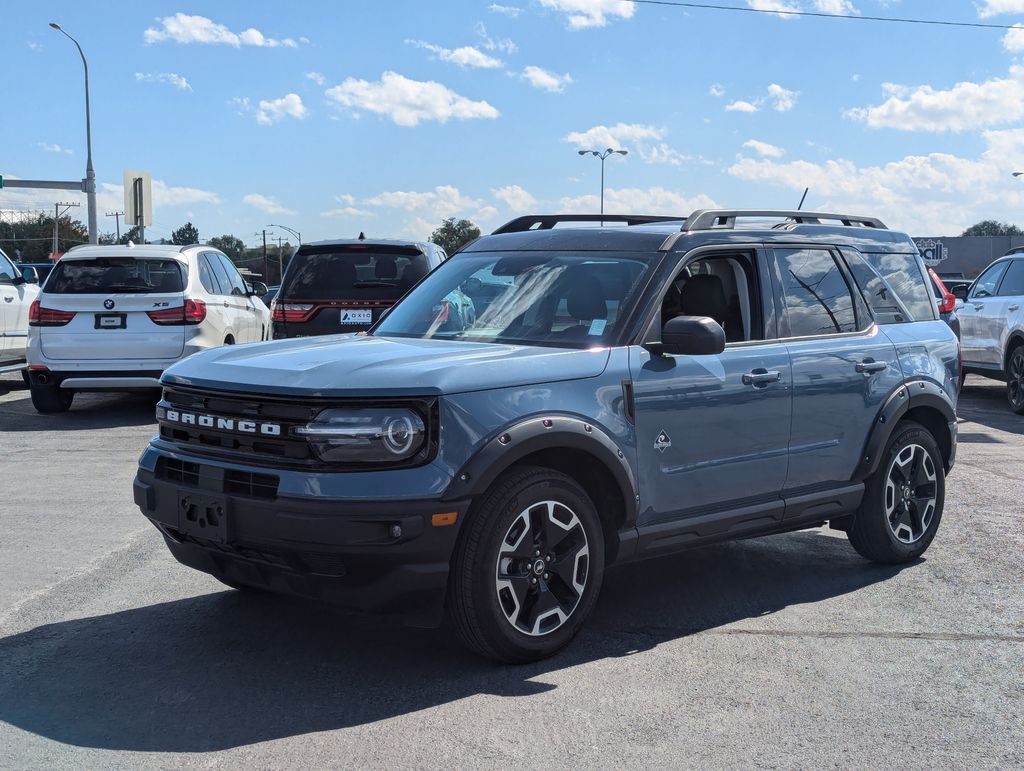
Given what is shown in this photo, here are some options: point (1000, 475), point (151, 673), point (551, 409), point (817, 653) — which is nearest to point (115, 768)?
point (151, 673)

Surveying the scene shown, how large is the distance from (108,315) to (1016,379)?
10.6 metres

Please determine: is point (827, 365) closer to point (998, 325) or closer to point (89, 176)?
point (998, 325)

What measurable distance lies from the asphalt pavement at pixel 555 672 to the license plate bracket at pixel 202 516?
1.81 feet

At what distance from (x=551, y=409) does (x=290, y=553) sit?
117cm

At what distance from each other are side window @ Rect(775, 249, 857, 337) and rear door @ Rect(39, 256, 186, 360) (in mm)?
8407

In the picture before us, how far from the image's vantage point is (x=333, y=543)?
4.38 m

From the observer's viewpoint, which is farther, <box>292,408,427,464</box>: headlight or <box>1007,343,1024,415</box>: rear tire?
<box>1007,343,1024,415</box>: rear tire

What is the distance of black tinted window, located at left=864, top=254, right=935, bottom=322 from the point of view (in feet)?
22.5

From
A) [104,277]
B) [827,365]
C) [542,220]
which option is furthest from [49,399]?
[827,365]

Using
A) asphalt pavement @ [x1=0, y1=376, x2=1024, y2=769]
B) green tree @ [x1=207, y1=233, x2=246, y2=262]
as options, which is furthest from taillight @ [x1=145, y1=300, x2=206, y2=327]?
green tree @ [x1=207, y1=233, x2=246, y2=262]

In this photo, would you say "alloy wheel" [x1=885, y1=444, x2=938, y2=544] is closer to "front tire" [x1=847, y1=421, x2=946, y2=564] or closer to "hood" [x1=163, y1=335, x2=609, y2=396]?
"front tire" [x1=847, y1=421, x2=946, y2=564]

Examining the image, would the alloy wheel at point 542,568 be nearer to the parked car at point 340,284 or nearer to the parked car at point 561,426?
the parked car at point 561,426

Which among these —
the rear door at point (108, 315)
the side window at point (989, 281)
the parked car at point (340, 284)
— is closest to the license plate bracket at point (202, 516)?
the parked car at point (340, 284)

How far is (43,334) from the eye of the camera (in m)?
13.0
